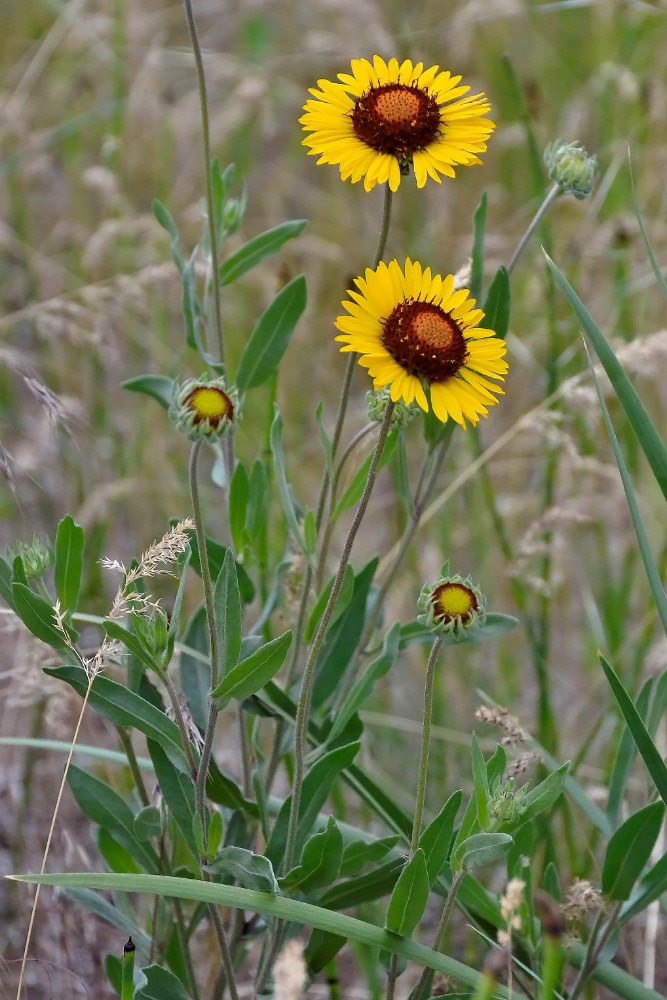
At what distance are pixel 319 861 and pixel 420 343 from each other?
0.66 metres

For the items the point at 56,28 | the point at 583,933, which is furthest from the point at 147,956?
the point at 56,28

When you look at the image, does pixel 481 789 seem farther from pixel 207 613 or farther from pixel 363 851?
pixel 207 613

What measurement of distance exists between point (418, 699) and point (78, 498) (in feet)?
3.44

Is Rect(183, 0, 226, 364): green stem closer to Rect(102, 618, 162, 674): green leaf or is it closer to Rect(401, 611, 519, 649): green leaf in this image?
Rect(401, 611, 519, 649): green leaf

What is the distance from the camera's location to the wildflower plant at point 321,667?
4.23 ft

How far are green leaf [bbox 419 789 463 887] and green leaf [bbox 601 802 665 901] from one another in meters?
0.26

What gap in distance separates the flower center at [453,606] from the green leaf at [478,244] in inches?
22.3

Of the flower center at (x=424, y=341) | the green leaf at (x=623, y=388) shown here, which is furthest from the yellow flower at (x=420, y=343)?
the green leaf at (x=623, y=388)

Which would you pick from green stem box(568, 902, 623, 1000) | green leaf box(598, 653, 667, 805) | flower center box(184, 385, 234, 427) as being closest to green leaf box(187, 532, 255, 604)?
flower center box(184, 385, 234, 427)

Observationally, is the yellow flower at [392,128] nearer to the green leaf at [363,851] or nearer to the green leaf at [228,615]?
the green leaf at [228,615]

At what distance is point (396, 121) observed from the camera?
138 cm

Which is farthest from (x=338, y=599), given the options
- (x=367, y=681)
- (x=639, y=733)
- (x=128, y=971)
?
(x=128, y=971)

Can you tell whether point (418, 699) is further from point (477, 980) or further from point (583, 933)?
point (477, 980)

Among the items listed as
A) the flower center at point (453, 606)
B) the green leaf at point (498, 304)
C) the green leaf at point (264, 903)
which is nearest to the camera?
the green leaf at point (264, 903)
